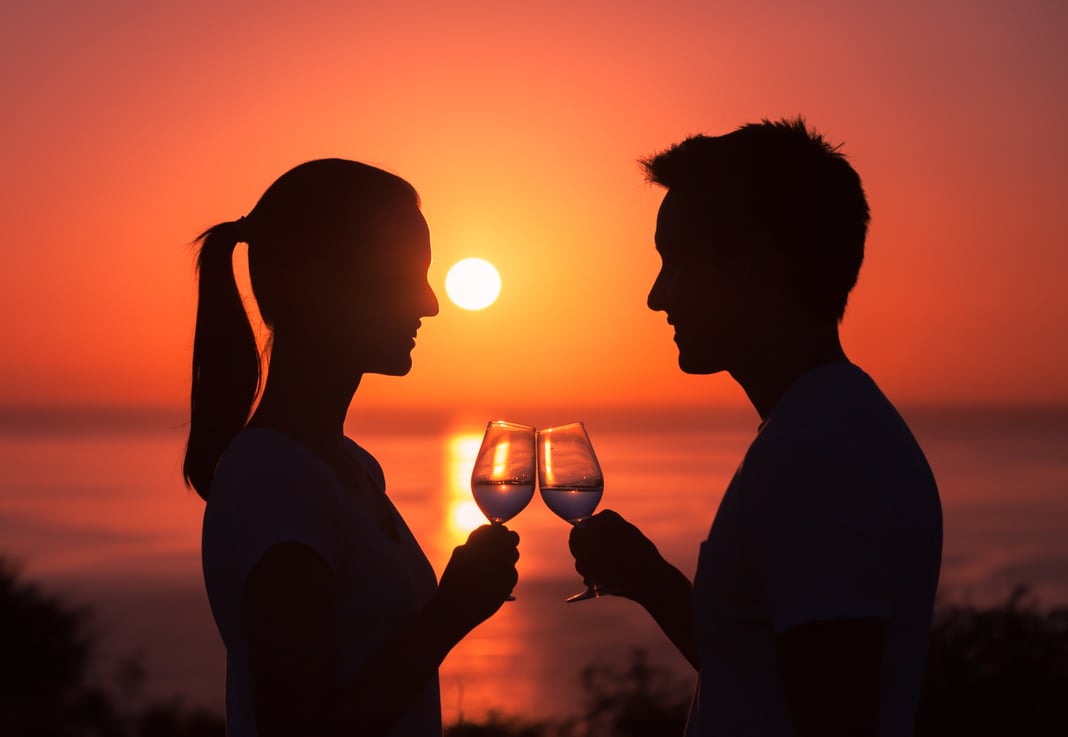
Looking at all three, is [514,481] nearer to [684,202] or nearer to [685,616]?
[685,616]

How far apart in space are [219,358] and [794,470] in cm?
171

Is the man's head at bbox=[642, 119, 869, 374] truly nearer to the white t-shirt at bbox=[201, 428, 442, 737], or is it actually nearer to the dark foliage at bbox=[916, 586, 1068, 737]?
the white t-shirt at bbox=[201, 428, 442, 737]

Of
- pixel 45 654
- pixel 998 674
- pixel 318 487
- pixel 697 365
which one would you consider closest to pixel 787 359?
pixel 697 365

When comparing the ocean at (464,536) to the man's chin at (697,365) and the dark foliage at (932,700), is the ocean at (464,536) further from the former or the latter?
the man's chin at (697,365)

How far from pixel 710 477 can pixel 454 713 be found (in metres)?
39.8

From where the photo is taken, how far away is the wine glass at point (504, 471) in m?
3.50

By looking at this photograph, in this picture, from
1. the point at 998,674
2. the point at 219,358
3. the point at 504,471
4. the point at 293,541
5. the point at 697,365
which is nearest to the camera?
the point at 293,541

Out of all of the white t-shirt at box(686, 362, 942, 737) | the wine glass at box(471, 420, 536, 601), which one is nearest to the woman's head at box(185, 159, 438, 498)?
the wine glass at box(471, 420, 536, 601)

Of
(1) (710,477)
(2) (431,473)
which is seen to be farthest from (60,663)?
(2) (431,473)

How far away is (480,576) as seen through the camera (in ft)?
9.01

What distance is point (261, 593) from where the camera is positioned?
94.7 inches

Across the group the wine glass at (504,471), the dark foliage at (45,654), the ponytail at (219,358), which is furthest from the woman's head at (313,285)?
the dark foliage at (45,654)

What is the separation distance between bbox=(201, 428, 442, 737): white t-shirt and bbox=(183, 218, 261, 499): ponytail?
410 millimetres

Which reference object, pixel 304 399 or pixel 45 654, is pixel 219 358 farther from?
pixel 45 654
